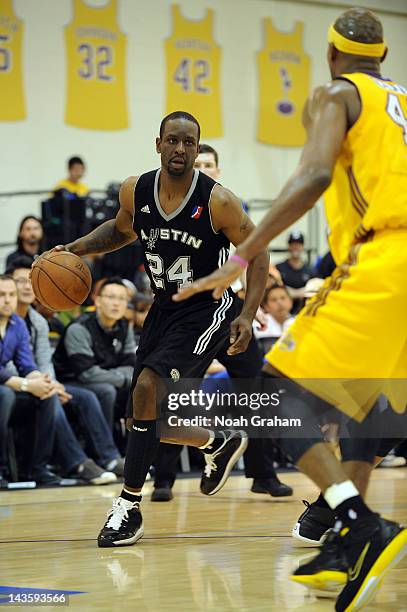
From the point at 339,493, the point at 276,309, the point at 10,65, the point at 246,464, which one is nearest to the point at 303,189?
the point at 339,493

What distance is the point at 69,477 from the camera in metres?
7.48

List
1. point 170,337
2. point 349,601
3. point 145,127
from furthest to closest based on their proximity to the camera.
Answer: point 145,127 < point 170,337 < point 349,601

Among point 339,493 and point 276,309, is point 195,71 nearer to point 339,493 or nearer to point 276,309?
point 276,309

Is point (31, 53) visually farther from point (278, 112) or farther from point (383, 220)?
point (383, 220)

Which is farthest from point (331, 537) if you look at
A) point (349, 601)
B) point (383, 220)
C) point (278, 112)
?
point (278, 112)

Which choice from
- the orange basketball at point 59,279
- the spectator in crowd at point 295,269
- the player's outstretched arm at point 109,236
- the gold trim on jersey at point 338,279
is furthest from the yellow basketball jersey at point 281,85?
the gold trim on jersey at point 338,279

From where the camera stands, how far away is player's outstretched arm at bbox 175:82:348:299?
307 centimetres

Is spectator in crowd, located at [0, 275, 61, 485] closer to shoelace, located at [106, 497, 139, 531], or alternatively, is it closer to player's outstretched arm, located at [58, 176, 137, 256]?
player's outstretched arm, located at [58, 176, 137, 256]

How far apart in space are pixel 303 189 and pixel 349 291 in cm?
35

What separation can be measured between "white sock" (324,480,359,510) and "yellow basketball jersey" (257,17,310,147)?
43.4ft

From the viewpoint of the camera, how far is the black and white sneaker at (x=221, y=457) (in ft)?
17.6

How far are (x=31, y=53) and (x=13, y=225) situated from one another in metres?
2.46

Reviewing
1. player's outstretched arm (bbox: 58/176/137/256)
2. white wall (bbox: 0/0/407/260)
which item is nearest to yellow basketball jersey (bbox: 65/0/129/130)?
white wall (bbox: 0/0/407/260)

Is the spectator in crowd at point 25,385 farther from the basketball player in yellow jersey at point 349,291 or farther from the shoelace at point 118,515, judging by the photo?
the basketball player in yellow jersey at point 349,291
